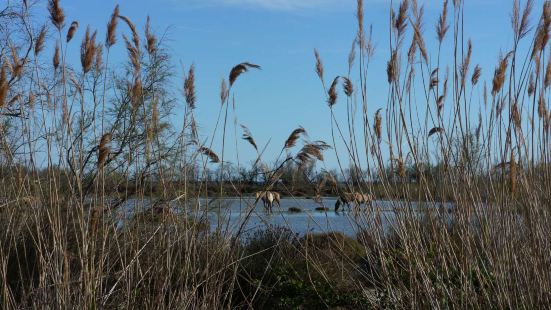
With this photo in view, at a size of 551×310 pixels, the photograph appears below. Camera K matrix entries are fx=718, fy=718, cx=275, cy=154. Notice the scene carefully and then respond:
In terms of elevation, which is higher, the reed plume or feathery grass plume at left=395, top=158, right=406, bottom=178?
the reed plume

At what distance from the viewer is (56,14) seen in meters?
3.29

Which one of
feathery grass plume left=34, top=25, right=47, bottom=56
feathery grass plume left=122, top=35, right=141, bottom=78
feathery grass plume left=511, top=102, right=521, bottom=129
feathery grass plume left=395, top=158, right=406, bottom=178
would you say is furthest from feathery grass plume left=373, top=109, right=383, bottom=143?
feathery grass plume left=34, top=25, right=47, bottom=56

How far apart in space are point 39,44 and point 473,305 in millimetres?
2464

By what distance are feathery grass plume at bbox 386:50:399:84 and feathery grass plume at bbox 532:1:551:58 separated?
66cm

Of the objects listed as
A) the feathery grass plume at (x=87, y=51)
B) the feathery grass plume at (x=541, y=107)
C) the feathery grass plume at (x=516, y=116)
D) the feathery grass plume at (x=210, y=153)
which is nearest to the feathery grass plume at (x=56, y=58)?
the feathery grass plume at (x=87, y=51)

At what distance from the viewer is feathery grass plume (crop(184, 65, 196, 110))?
3.64 meters

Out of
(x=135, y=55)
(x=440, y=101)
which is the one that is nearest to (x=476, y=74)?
(x=440, y=101)

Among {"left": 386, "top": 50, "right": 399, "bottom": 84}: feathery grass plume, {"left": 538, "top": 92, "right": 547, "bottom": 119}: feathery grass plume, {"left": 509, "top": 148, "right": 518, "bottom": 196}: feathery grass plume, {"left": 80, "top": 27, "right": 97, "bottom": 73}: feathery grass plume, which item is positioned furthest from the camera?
{"left": 386, "top": 50, "right": 399, "bottom": 84}: feathery grass plume

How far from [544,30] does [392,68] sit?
29.7 inches

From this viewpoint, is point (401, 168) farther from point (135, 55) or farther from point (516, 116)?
point (135, 55)

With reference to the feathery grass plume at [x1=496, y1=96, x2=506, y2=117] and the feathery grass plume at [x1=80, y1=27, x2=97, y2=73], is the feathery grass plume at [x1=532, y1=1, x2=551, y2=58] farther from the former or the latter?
the feathery grass plume at [x1=80, y1=27, x2=97, y2=73]

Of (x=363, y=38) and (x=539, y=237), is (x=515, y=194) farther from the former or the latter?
(x=363, y=38)

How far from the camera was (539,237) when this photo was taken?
3264mm

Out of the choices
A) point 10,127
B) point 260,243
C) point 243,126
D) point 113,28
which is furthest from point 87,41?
point 10,127
